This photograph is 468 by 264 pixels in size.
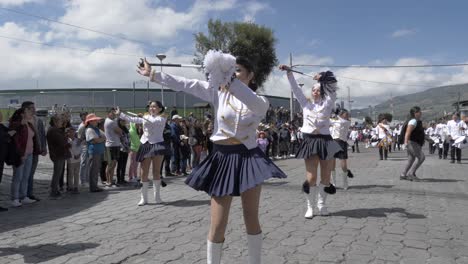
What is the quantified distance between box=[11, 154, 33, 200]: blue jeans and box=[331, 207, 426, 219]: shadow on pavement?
595cm

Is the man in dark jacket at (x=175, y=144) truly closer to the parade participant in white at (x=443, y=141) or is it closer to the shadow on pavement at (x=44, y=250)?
the shadow on pavement at (x=44, y=250)

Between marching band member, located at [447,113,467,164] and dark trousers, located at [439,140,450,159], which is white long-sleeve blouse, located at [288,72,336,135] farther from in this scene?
dark trousers, located at [439,140,450,159]

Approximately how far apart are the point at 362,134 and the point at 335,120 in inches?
1390

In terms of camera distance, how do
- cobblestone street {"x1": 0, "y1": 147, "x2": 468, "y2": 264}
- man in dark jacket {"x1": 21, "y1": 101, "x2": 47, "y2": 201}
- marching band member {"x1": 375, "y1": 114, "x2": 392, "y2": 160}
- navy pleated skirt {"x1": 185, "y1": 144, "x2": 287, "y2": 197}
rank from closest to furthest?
navy pleated skirt {"x1": 185, "y1": 144, "x2": 287, "y2": 197}, cobblestone street {"x1": 0, "y1": 147, "x2": 468, "y2": 264}, man in dark jacket {"x1": 21, "y1": 101, "x2": 47, "y2": 201}, marching band member {"x1": 375, "y1": 114, "x2": 392, "y2": 160}

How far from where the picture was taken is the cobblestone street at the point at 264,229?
461cm

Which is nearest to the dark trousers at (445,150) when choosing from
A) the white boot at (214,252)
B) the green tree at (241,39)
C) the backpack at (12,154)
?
the backpack at (12,154)

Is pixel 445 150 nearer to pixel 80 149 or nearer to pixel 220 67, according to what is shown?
pixel 80 149

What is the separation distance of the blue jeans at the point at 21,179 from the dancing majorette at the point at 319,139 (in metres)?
5.45

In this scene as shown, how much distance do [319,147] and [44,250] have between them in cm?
396

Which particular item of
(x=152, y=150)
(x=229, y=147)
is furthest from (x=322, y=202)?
(x=229, y=147)

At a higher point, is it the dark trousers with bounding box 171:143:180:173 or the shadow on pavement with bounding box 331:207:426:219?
the dark trousers with bounding box 171:143:180:173

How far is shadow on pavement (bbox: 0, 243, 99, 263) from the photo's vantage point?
4688mm

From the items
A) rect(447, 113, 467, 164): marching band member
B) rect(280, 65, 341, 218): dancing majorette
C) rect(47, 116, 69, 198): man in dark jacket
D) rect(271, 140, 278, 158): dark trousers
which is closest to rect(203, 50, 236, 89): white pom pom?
rect(280, 65, 341, 218): dancing majorette

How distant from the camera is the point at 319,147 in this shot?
6.36 metres
